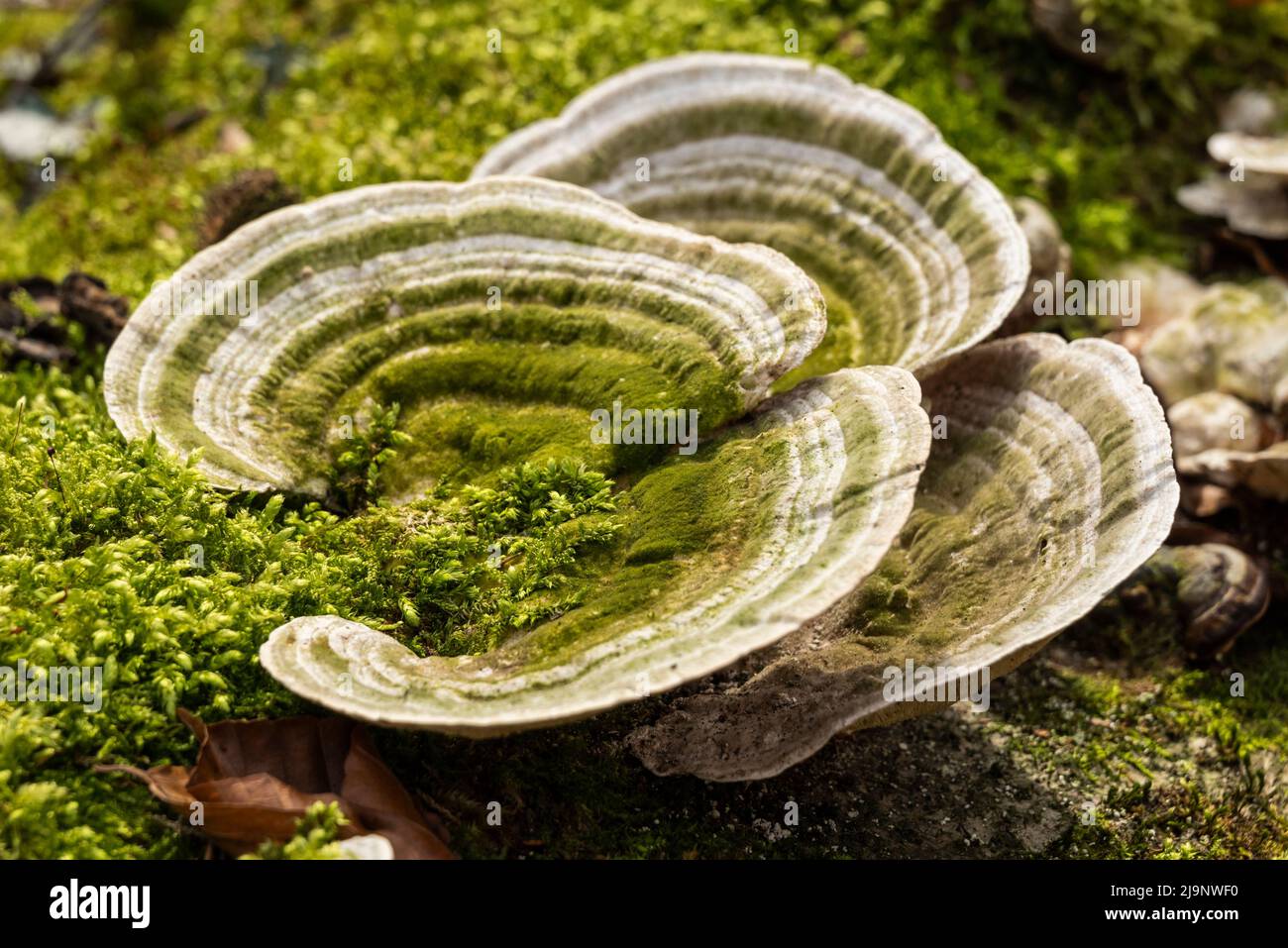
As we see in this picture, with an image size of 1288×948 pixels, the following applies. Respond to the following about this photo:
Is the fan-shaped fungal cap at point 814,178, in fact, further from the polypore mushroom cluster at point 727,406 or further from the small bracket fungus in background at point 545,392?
the small bracket fungus in background at point 545,392

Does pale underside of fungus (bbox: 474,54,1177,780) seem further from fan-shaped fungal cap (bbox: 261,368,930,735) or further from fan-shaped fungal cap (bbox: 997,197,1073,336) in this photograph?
fan-shaped fungal cap (bbox: 997,197,1073,336)

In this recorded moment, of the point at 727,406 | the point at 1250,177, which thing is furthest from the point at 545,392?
the point at 1250,177

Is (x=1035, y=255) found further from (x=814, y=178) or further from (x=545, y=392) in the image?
(x=545, y=392)

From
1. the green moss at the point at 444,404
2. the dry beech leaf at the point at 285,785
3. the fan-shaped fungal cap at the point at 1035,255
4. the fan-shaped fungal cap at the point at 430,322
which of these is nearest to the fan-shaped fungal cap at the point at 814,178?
the green moss at the point at 444,404

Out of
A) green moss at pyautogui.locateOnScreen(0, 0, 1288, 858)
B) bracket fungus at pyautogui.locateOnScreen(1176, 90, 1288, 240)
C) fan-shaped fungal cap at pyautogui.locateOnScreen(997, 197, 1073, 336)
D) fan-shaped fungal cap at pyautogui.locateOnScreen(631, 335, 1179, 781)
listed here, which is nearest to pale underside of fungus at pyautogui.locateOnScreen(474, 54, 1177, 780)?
fan-shaped fungal cap at pyautogui.locateOnScreen(631, 335, 1179, 781)

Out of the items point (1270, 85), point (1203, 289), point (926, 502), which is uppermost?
point (1270, 85)
